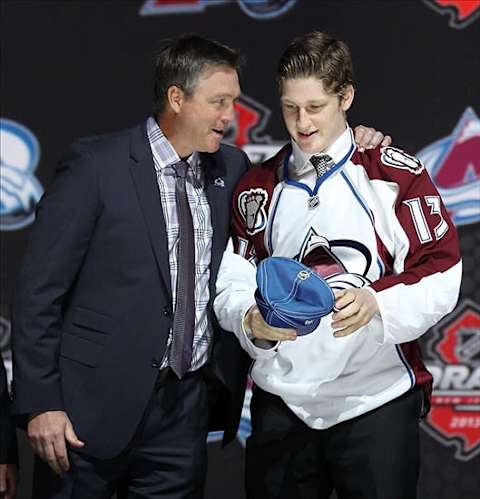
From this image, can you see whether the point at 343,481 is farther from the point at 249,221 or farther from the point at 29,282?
the point at 29,282

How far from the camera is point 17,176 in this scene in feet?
10.9

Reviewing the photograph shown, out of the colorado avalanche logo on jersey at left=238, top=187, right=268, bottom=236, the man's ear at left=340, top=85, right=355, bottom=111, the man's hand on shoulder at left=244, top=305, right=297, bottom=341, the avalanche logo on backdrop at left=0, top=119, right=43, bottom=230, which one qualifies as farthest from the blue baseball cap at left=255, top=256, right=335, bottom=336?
the avalanche logo on backdrop at left=0, top=119, right=43, bottom=230

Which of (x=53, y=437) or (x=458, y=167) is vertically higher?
(x=458, y=167)

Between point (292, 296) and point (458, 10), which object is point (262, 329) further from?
point (458, 10)

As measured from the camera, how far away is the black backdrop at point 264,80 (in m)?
3.25

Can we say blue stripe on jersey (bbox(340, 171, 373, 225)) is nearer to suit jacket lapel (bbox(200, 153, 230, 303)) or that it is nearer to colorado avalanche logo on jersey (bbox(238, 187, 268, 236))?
colorado avalanche logo on jersey (bbox(238, 187, 268, 236))

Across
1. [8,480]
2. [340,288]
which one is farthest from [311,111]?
[8,480]

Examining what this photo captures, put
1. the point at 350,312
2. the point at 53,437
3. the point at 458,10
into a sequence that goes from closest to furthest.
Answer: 1. the point at 350,312
2. the point at 53,437
3. the point at 458,10

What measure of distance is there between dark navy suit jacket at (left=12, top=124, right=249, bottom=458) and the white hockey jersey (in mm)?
189

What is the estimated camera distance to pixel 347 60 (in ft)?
7.39

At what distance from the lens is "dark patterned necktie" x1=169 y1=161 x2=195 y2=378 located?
2365mm

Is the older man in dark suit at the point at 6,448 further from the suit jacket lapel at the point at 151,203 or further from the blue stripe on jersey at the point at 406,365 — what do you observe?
the blue stripe on jersey at the point at 406,365

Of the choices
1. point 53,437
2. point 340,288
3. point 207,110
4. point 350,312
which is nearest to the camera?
point 350,312

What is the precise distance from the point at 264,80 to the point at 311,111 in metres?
1.08
